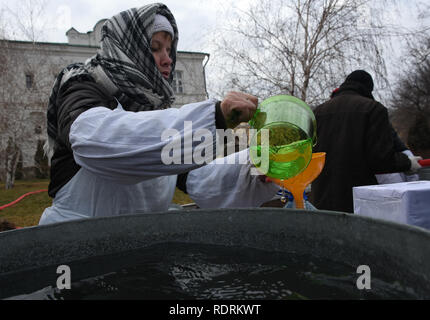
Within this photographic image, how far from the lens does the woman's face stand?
143cm

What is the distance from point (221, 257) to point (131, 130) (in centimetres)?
37

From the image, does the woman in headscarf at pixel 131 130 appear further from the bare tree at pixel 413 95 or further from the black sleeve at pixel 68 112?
the bare tree at pixel 413 95

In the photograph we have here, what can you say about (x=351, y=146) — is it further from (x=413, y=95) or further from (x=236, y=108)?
(x=413, y=95)

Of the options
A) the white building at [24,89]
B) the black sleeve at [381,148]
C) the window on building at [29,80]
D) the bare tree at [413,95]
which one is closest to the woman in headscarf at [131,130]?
the black sleeve at [381,148]

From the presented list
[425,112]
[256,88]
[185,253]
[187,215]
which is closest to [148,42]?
[187,215]

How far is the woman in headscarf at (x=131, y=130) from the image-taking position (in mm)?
776

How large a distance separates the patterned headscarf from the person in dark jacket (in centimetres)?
132

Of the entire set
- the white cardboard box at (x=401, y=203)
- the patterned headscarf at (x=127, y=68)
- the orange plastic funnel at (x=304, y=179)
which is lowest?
the white cardboard box at (x=401, y=203)

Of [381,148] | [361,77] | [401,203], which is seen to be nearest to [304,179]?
[401,203]

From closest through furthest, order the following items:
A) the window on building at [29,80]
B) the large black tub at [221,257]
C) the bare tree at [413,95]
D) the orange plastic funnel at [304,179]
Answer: the large black tub at [221,257] < the orange plastic funnel at [304,179] < the window on building at [29,80] < the bare tree at [413,95]

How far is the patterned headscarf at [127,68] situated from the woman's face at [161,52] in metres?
0.04

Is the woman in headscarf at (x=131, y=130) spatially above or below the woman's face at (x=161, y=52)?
below

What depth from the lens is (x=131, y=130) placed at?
78 cm
